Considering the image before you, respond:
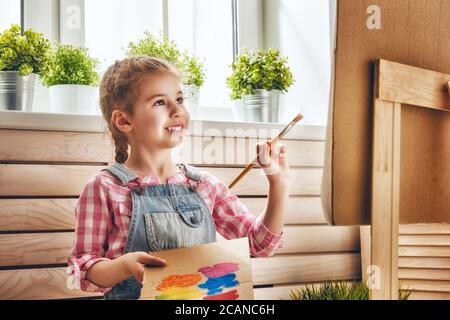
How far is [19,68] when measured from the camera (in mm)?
1359

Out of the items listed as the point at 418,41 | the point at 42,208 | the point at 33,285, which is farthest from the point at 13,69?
the point at 418,41

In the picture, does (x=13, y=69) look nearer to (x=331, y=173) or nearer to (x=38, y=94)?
(x=38, y=94)

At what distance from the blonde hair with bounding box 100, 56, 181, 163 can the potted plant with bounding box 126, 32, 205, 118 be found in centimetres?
38

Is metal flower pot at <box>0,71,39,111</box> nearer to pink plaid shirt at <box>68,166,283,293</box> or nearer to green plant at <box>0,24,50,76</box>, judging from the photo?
green plant at <box>0,24,50,76</box>

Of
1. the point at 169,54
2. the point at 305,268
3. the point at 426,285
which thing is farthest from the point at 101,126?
the point at 426,285

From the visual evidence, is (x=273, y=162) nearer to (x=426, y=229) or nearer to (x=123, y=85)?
(x=123, y=85)

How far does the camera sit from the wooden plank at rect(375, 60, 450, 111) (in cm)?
92

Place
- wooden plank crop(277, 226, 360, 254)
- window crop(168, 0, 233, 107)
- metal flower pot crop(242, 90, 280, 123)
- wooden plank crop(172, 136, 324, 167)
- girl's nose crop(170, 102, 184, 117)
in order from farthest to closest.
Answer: window crop(168, 0, 233, 107) < metal flower pot crop(242, 90, 280, 123) < wooden plank crop(277, 226, 360, 254) < wooden plank crop(172, 136, 324, 167) < girl's nose crop(170, 102, 184, 117)

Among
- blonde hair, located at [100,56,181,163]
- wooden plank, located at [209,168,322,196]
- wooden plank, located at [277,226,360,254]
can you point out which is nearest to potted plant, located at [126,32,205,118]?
wooden plank, located at [209,168,322,196]

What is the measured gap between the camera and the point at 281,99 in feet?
5.79

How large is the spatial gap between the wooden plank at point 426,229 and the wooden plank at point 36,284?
89 cm

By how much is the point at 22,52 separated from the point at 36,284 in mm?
605

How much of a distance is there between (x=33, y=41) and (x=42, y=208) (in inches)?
18.1

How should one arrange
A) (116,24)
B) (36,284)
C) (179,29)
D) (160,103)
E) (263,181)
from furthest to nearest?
1. (179,29)
2. (116,24)
3. (263,181)
4. (36,284)
5. (160,103)
